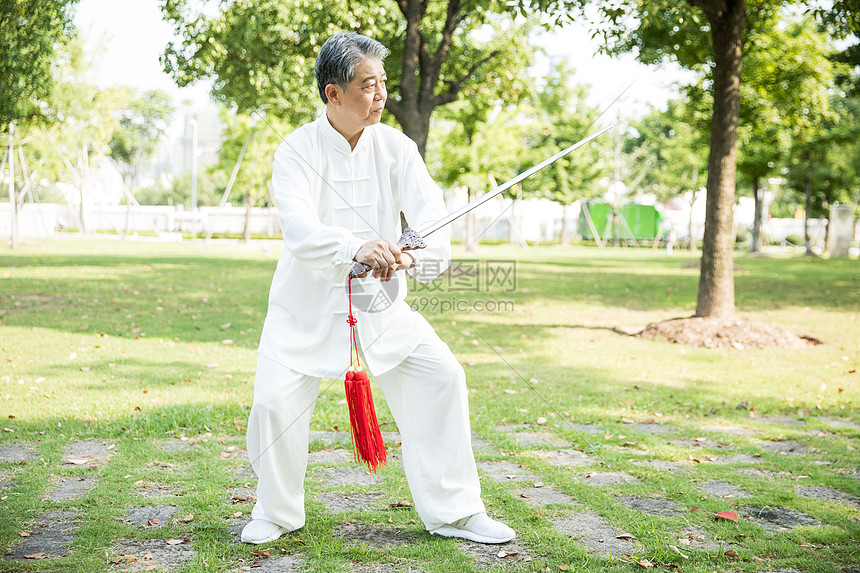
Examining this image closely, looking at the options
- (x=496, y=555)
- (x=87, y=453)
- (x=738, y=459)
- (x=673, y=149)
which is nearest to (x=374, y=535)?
(x=496, y=555)

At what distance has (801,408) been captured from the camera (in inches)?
256

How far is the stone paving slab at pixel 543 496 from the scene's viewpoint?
4020 millimetres

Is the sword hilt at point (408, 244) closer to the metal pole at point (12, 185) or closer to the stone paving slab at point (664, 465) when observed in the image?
the stone paving slab at point (664, 465)

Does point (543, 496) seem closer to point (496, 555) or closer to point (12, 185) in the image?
point (496, 555)

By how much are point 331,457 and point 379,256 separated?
→ 7.33 feet

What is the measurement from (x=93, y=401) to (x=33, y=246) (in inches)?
987

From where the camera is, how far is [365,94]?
10.8ft

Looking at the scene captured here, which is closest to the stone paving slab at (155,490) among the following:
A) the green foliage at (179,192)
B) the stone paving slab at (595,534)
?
the stone paving slab at (595,534)

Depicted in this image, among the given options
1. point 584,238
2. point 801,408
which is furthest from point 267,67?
point 584,238

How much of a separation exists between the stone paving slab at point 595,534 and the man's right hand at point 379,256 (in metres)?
1.53

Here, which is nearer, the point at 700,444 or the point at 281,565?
the point at 281,565

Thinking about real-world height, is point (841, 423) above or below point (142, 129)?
below

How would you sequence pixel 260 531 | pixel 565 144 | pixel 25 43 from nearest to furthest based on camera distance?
1. pixel 260 531
2. pixel 25 43
3. pixel 565 144

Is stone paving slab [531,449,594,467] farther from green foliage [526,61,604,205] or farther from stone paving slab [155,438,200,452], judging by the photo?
green foliage [526,61,604,205]
